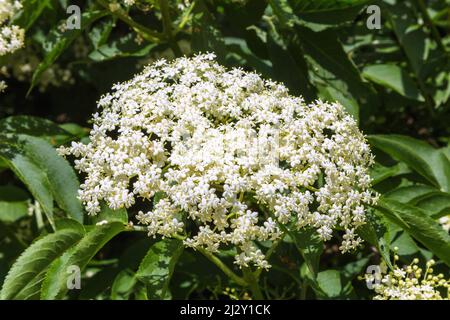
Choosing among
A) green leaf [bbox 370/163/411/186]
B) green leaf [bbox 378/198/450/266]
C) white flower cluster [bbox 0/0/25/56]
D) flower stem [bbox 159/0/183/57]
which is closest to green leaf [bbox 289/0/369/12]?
flower stem [bbox 159/0/183/57]

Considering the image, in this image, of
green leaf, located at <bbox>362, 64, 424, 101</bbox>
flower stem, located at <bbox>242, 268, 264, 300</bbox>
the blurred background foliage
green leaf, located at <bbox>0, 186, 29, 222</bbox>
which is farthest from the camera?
green leaf, located at <bbox>0, 186, 29, 222</bbox>

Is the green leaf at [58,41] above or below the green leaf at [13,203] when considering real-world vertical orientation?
above

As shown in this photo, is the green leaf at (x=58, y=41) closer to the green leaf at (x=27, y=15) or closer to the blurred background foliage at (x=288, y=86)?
the blurred background foliage at (x=288, y=86)

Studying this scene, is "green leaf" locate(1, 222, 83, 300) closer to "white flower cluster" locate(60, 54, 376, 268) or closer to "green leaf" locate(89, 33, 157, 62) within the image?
"white flower cluster" locate(60, 54, 376, 268)

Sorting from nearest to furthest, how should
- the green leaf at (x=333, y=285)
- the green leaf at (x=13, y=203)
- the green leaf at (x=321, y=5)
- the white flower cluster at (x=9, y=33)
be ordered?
the green leaf at (x=333, y=285) < the green leaf at (x=321, y=5) < the white flower cluster at (x=9, y=33) < the green leaf at (x=13, y=203)

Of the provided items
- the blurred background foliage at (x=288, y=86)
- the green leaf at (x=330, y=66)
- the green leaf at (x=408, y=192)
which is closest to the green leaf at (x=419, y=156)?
the blurred background foliage at (x=288, y=86)

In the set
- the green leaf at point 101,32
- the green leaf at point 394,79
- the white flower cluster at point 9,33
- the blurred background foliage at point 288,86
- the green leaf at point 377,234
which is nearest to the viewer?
the green leaf at point 377,234

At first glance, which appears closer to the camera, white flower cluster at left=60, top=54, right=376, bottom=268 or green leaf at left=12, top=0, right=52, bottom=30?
white flower cluster at left=60, top=54, right=376, bottom=268

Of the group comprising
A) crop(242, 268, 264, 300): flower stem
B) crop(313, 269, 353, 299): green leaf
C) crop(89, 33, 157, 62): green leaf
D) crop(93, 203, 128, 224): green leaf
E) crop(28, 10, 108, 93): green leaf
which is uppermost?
crop(28, 10, 108, 93): green leaf
